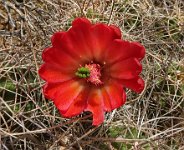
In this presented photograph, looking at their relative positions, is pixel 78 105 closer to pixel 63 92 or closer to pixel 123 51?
pixel 63 92

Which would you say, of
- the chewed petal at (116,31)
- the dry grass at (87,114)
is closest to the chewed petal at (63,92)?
the dry grass at (87,114)

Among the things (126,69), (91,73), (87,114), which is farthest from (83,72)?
(87,114)

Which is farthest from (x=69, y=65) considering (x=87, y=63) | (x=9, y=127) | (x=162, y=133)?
(x=162, y=133)

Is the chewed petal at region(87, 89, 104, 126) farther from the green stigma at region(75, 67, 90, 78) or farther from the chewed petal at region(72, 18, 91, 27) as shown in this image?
the chewed petal at region(72, 18, 91, 27)

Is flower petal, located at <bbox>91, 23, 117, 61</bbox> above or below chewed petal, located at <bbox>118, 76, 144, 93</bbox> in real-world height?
above

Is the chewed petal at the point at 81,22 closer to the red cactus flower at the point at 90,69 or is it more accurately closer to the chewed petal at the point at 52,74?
the red cactus flower at the point at 90,69

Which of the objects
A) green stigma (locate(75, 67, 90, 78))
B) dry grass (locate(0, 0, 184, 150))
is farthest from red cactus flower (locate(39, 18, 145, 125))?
dry grass (locate(0, 0, 184, 150))

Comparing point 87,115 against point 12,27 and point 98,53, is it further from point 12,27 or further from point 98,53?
point 12,27
